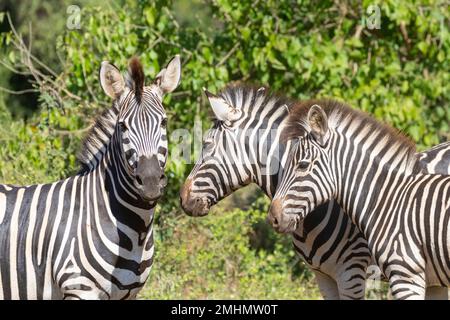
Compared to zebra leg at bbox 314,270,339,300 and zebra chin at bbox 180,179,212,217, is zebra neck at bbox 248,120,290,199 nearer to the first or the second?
zebra chin at bbox 180,179,212,217

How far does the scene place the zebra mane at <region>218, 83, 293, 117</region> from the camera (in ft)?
25.9

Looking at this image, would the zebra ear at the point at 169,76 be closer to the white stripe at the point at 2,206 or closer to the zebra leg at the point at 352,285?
the white stripe at the point at 2,206

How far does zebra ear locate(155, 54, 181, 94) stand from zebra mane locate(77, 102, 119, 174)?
1.24 ft

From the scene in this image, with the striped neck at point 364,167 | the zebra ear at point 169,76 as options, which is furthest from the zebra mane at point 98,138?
the striped neck at point 364,167

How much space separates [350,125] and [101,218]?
2.06 meters

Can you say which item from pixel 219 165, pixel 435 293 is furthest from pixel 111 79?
pixel 435 293

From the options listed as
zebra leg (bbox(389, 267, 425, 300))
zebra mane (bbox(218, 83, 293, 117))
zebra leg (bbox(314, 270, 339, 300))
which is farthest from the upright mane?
zebra leg (bbox(389, 267, 425, 300))

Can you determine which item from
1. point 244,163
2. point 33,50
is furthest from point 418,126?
point 33,50

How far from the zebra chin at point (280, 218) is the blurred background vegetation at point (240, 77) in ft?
12.2

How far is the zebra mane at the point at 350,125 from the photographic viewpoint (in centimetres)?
713
